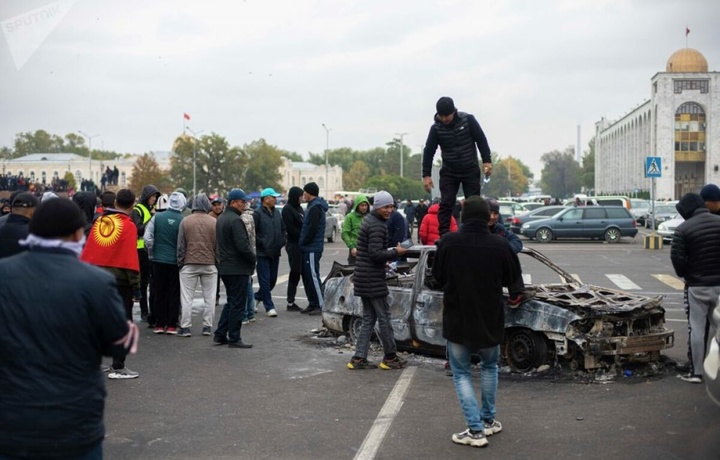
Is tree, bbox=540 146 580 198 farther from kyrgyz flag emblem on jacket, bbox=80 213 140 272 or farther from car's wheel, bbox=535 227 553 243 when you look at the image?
kyrgyz flag emblem on jacket, bbox=80 213 140 272

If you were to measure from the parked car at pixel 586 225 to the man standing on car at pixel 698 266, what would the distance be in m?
26.8

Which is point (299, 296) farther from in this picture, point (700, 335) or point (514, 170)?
point (514, 170)

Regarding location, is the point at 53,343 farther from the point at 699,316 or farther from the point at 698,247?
the point at 699,316

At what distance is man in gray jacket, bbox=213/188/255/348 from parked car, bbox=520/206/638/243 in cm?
2566

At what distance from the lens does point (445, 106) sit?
31.8 ft

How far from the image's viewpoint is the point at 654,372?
350 inches

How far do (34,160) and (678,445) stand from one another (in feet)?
536

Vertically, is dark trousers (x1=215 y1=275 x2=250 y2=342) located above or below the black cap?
below

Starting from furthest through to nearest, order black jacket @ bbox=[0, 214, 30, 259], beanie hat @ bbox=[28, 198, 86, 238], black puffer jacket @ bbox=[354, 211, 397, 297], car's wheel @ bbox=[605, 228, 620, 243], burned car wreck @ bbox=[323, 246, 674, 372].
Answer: car's wheel @ bbox=[605, 228, 620, 243]
black puffer jacket @ bbox=[354, 211, 397, 297]
burned car wreck @ bbox=[323, 246, 674, 372]
black jacket @ bbox=[0, 214, 30, 259]
beanie hat @ bbox=[28, 198, 86, 238]

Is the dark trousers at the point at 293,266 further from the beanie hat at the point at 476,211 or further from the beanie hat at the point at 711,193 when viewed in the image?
the beanie hat at the point at 476,211

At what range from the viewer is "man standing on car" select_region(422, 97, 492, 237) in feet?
32.5

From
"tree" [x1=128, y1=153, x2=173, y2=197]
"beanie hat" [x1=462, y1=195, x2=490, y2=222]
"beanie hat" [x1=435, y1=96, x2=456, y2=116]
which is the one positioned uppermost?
"tree" [x1=128, y1=153, x2=173, y2=197]

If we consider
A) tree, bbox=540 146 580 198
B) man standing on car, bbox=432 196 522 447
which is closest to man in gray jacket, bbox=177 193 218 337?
man standing on car, bbox=432 196 522 447

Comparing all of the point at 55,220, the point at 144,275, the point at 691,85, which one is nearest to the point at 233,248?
the point at 144,275
